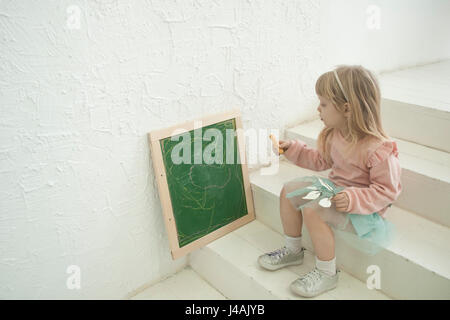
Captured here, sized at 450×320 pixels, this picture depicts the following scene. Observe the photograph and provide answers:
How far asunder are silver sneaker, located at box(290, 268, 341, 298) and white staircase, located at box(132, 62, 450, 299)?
2 cm

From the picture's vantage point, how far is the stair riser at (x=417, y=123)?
1.39 meters

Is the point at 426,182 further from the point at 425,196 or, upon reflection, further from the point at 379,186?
the point at 379,186

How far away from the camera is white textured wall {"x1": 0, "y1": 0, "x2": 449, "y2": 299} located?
3.05 ft

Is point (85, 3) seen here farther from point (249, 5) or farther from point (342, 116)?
point (342, 116)

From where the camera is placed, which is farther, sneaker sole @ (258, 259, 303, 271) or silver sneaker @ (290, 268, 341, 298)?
sneaker sole @ (258, 259, 303, 271)

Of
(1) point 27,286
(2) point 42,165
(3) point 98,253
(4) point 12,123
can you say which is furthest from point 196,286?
(4) point 12,123

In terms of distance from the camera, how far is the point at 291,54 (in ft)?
4.88

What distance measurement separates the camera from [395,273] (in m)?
1.09

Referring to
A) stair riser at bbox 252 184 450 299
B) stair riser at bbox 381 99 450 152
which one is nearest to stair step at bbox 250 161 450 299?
stair riser at bbox 252 184 450 299

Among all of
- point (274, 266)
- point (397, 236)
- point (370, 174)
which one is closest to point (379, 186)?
point (370, 174)

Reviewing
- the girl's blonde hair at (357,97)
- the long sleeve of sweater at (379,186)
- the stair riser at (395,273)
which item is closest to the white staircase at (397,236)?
the stair riser at (395,273)

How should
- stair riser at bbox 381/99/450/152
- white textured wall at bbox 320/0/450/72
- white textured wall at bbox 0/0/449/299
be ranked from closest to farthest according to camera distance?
white textured wall at bbox 0/0/449/299 → stair riser at bbox 381/99/450/152 → white textured wall at bbox 320/0/450/72

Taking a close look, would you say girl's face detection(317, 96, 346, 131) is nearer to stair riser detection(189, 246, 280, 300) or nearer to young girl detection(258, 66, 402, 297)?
young girl detection(258, 66, 402, 297)
